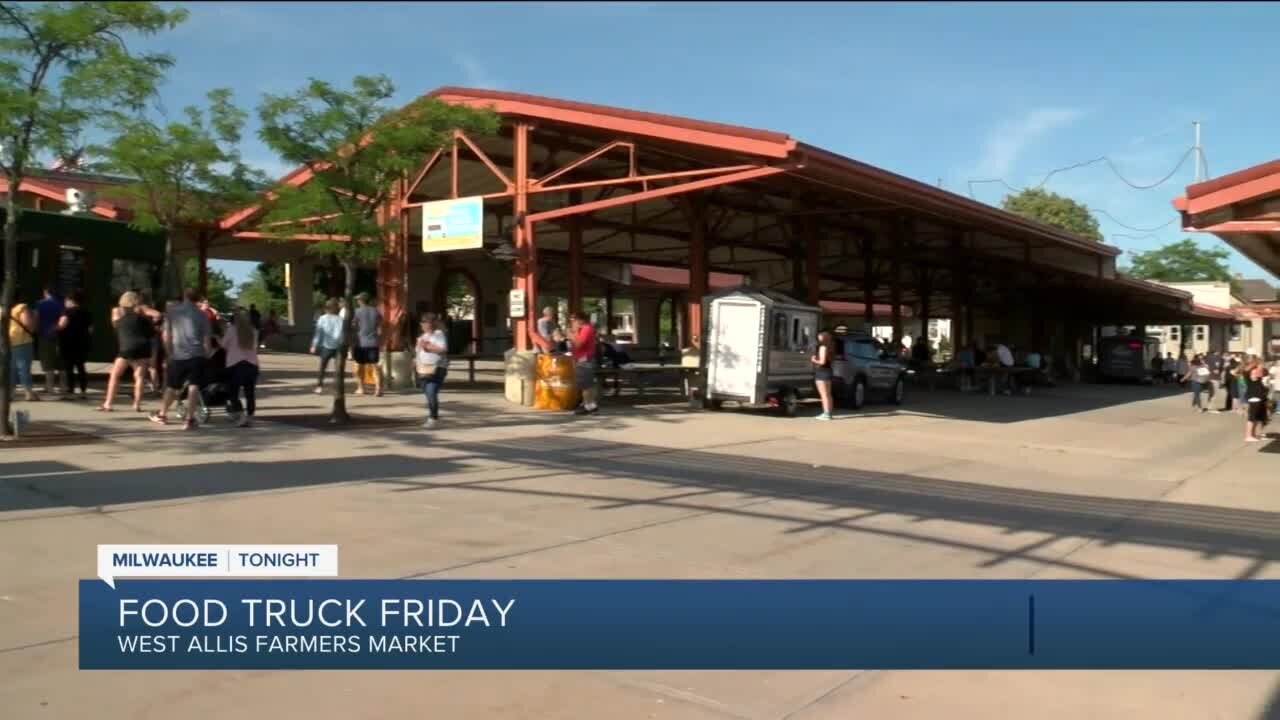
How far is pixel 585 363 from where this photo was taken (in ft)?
54.2

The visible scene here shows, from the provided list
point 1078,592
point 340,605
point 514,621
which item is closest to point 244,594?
point 340,605

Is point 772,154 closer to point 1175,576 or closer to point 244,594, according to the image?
point 1175,576

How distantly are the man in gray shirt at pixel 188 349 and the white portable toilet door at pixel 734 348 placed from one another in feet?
29.4

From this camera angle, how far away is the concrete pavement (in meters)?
4.43

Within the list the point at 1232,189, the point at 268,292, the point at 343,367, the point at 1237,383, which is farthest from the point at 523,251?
the point at 268,292

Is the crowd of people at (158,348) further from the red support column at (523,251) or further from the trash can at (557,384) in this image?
the red support column at (523,251)

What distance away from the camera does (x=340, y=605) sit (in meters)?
5.46

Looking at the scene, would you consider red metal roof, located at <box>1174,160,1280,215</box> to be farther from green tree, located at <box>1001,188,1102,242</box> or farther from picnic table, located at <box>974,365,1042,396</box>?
green tree, located at <box>1001,188,1102,242</box>

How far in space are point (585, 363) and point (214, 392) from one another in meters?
5.73

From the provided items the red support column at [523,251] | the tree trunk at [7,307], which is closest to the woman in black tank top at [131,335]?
the tree trunk at [7,307]

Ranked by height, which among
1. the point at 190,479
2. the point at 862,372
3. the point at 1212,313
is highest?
the point at 1212,313

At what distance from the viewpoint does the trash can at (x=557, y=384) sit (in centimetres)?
1722

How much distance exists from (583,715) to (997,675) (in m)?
2.03

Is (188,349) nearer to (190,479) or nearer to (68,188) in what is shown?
(190,479)
